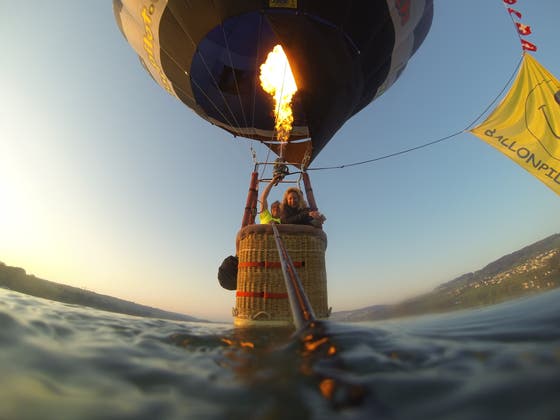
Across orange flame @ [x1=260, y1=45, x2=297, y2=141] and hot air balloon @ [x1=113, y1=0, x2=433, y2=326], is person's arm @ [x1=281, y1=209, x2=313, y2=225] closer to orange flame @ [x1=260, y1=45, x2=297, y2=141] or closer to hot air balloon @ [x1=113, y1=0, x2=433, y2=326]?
hot air balloon @ [x1=113, y1=0, x2=433, y2=326]

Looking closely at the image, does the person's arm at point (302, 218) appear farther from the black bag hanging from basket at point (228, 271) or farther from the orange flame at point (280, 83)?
the orange flame at point (280, 83)

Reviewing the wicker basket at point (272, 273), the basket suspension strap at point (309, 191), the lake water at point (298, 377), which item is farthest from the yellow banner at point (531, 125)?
the lake water at point (298, 377)

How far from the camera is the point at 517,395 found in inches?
19.2

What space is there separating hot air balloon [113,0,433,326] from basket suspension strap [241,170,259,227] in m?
0.02

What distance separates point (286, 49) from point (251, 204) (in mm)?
2732

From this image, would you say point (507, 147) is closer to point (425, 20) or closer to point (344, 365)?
point (425, 20)

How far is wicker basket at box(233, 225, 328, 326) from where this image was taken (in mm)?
2908

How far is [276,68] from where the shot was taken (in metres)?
5.82

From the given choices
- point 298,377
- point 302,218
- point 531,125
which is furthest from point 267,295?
point 531,125

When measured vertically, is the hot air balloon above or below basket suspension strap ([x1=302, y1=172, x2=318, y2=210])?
above

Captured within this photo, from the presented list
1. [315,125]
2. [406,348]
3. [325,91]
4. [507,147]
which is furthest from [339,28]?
[406,348]

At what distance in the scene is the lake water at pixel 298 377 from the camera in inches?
20.5

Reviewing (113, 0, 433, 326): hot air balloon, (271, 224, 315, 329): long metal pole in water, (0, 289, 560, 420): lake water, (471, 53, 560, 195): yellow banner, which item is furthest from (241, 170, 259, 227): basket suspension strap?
(471, 53, 560, 195): yellow banner

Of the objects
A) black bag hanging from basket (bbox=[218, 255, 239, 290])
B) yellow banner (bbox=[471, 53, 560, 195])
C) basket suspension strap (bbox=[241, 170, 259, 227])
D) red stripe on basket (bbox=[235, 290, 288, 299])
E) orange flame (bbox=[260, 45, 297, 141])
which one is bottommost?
red stripe on basket (bbox=[235, 290, 288, 299])
